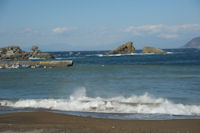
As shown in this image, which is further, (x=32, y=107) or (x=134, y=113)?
(x=32, y=107)

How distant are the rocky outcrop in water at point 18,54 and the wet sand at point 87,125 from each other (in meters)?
79.5

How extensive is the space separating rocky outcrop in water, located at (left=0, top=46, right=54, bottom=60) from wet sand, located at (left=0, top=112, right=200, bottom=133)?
7950 centimetres

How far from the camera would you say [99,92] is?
1573 cm

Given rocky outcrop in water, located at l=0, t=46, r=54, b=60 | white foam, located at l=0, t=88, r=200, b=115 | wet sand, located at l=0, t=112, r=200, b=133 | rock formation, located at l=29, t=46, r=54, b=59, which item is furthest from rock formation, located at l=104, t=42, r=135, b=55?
wet sand, located at l=0, t=112, r=200, b=133

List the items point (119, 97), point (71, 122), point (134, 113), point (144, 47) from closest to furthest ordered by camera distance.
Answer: point (71, 122) → point (134, 113) → point (119, 97) → point (144, 47)

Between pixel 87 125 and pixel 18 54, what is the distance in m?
85.1

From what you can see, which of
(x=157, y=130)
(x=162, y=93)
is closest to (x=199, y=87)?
(x=162, y=93)

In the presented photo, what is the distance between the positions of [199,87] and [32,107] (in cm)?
973

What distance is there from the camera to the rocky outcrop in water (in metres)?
86.5

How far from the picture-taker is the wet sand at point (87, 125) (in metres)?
7.41

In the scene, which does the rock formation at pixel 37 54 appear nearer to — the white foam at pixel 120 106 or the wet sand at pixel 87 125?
the white foam at pixel 120 106

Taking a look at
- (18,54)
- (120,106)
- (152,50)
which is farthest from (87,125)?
(152,50)

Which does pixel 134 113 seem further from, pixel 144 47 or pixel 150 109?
pixel 144 47

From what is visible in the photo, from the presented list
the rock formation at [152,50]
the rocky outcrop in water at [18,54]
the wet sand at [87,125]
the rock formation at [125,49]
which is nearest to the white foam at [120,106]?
the wet sand at [87,125]
